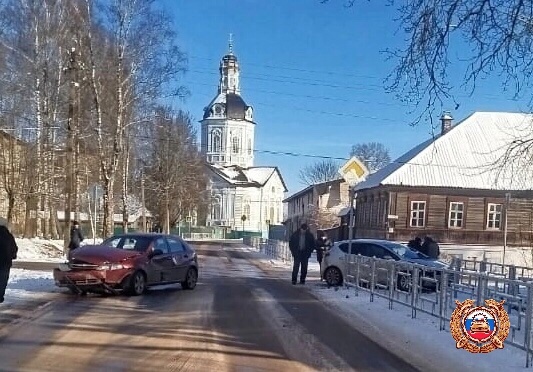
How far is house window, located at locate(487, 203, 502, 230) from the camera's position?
149 ft

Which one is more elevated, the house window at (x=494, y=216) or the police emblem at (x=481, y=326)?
the house window at (x=494, y=216)

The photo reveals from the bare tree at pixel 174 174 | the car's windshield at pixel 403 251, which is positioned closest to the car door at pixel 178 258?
the car's windshield at pixel 403 251

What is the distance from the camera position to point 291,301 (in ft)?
51.8

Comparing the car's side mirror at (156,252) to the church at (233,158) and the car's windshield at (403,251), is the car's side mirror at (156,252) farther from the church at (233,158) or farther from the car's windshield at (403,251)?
the church at (233,158)

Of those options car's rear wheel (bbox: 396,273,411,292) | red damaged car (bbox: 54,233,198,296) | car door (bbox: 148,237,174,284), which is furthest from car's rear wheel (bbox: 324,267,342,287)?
car's rear wheel (bbox: 396,273,411,292)

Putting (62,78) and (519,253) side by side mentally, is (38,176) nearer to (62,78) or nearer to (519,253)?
(62,78)

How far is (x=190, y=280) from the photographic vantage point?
18.3m

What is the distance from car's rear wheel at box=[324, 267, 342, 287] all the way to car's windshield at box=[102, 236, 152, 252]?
551 cm

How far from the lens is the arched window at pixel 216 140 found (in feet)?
382

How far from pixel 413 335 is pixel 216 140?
353 feet

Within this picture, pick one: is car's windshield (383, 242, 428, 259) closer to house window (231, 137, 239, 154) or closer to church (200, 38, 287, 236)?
church (200, 38, 287, 236)

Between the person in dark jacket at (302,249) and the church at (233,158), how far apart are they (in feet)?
295

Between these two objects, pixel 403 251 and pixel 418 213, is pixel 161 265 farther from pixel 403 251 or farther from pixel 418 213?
pixel 418 213

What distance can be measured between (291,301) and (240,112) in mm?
101446
